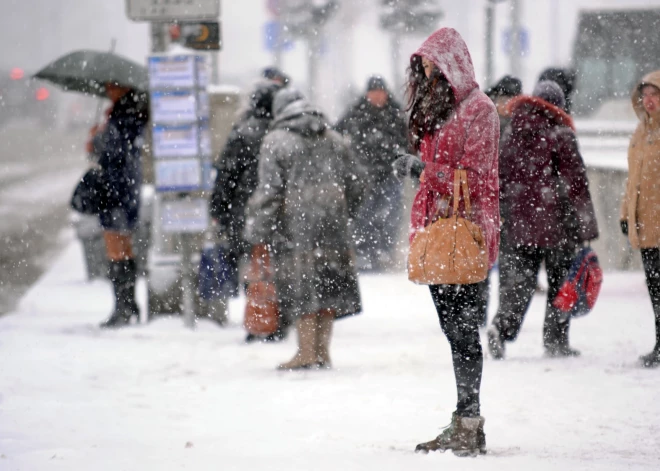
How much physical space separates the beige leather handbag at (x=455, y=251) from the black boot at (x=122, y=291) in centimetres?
470

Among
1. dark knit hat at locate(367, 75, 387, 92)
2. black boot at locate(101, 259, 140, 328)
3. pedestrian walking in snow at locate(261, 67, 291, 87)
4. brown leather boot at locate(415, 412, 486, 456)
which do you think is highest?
pedestrian walking in snow at locate(261, 67, 291, 87)

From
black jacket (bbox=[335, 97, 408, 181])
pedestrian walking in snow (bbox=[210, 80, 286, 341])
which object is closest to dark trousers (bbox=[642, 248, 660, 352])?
pedestrian walking in snow (bbox=[210, 80, 286, 341])

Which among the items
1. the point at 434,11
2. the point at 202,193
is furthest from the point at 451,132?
the point at 434,11

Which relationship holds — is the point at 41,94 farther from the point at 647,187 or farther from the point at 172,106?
the point at 647,187

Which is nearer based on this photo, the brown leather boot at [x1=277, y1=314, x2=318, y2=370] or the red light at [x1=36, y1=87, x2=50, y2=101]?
the brown leather boot at [x1=277, y1=314, x2=318, y2=370]

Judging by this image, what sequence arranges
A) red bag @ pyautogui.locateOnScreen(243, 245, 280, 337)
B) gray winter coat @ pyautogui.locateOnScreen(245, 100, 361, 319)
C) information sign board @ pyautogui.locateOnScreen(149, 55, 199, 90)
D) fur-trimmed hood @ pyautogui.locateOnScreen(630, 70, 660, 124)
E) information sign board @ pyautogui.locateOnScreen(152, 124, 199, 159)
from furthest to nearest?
information sign board @ pyautogui.locateOnScreen(152, 124, 199, 159) < information sign board @ pyautogui.locateOnScreen(149, 55, 199, 90) < red bag @ pyautogui.locateOnScreen(243, 245, 280, 337) < gray winter coat @ pyautogui.locateOnScreen(245, 100, 361, 319) < fur-trimmed hood @ pyautogui.locateOnScreen(630, 70, 660, 124)

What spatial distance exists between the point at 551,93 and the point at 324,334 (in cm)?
207

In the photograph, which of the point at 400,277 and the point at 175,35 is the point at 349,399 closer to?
the point at 175,35

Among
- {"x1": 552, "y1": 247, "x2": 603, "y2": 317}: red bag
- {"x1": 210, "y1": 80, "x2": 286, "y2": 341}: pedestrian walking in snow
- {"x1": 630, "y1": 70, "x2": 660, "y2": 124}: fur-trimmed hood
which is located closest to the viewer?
{"x1": 630, "y1": 70, "x2": 660, "y2": 124}: fur-trimmed hood

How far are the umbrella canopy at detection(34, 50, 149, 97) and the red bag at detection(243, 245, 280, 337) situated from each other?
1.92m

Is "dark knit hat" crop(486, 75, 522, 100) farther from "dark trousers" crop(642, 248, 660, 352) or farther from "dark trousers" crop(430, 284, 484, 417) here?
"dark trousers" crop(430, 284, 484, 417)

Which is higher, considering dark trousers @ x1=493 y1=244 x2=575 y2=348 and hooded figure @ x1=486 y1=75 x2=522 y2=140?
hooded figure @ x1=486 y1=75 x2=522 y2=140

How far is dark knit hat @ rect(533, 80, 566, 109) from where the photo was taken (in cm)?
632

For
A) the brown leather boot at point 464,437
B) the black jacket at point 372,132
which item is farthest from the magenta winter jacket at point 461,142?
the black jacket at point 372,132
